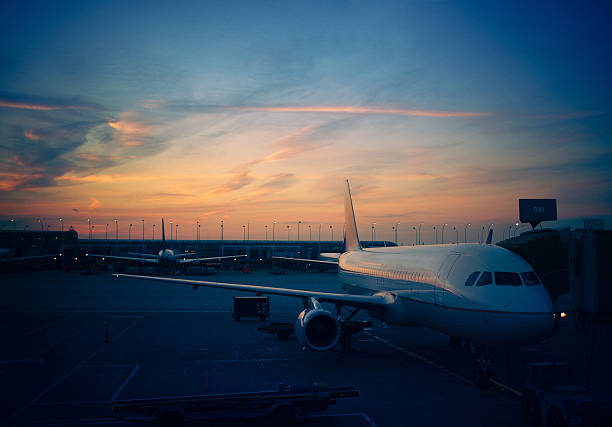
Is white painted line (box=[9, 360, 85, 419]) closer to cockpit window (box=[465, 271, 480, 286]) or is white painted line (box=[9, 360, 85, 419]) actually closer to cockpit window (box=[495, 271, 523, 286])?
cockpit window (box=[465, 271, 480, 286])

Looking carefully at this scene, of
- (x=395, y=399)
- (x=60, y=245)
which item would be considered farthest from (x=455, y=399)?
(x=60, y=245)

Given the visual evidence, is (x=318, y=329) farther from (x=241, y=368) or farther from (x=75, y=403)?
(x=75, y=403)

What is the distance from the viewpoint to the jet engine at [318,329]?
17250 mm

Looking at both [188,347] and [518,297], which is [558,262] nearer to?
[518,297]

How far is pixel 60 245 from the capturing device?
144000 millimetres

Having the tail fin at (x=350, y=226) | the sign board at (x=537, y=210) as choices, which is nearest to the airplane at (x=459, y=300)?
the tail fin at (x=350, y=226)

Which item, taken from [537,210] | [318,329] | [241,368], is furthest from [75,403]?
[537,210]

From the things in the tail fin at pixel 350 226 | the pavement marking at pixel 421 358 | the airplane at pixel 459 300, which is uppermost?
the tail fin at pixel 350 226

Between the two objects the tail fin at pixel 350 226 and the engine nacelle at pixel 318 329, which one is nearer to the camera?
the engine nacelle at pixel 318 329

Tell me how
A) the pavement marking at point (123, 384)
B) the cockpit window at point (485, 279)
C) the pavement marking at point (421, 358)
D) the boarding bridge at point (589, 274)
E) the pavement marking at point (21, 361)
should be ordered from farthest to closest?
the pavement marking at point (21, 361) < the pavement marking at point (421, 358) < the cockpit window at point (485, 279) < the pavement marking at point (123, 384) < the boarding bridge at point (589, 274)

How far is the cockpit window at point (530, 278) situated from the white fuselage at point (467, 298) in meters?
0.07

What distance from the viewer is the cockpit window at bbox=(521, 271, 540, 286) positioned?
14.3 m

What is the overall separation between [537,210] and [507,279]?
87.6ft

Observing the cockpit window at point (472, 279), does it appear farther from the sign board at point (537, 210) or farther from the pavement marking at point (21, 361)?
the sign board at point (537, 210)
